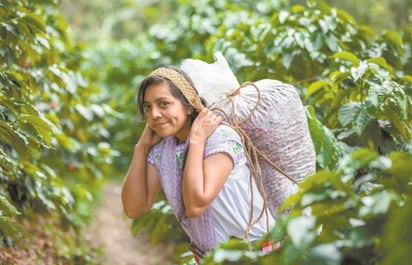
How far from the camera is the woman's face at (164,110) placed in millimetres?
2539

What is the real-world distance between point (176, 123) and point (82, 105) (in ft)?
8.48

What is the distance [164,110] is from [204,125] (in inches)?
7.1

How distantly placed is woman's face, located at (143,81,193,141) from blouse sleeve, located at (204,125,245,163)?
176mm

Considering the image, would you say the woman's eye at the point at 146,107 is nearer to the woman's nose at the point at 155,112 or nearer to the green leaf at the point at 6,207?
the woman's nose at the point at 155,112

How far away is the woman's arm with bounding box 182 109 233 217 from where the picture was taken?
2312mm

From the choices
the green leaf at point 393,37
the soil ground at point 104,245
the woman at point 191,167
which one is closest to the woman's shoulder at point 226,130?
the woman at point 191,167

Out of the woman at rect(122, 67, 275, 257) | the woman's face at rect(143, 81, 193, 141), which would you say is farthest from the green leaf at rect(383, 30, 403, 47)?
the woman's face at rect(143, 81, 193, 141)

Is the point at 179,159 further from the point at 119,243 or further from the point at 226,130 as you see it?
the point at 119,243

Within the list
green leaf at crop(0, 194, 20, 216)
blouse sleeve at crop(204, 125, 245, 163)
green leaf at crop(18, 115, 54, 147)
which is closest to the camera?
blouse sleeve at crop(204, 125, 245, 163)

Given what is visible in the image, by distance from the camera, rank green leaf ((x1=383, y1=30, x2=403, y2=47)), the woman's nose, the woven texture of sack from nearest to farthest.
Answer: the woman's nose
the woven texture of sack
green leaf ((x1=383, y1=30, x2=403, y2=47))

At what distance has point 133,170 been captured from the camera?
8.59 feet

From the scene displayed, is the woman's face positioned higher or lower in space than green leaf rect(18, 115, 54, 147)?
lower

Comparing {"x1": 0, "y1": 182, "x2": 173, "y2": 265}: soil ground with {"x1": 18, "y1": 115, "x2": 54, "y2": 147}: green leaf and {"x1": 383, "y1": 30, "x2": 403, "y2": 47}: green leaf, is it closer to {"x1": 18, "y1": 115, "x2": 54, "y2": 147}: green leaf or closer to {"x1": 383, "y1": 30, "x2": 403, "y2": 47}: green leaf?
{"x1": 18, "y1": 115, "x2": 54, "y2": 147}: green leaf

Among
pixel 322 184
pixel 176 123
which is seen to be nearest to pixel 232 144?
pixel 176 123
